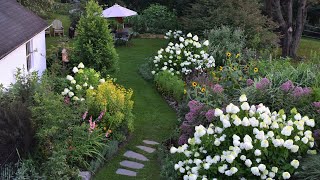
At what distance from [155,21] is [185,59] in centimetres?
1276

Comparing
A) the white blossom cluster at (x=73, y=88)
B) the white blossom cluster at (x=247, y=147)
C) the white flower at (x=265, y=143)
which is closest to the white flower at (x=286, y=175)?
the white blossom cluster at (x=247, y=147)

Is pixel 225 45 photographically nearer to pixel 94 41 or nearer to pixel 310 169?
pixel 94 41

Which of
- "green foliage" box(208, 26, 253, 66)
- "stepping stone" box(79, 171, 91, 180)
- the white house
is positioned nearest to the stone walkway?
"stepping stone" box(79, 171, 91, 180)

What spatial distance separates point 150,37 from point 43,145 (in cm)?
1932

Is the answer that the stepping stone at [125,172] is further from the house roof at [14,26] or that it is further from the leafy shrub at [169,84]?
the leafy shrub at [169,84]

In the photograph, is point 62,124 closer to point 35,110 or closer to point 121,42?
point 35,110

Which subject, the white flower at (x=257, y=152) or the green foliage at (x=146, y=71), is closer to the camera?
the white flower at (x=257, y=152)

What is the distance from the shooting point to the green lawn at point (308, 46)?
29498 mm

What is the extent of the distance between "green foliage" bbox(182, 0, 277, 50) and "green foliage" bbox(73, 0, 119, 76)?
25.3 ft

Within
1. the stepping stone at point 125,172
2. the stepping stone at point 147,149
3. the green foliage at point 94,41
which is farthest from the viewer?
the green foliage at point 94,41

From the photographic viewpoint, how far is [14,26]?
13281 mm

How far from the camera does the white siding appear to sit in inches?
453

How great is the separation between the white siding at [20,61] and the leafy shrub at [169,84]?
12.9ft

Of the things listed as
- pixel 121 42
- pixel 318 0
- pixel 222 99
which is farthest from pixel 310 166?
pixel 318 0
